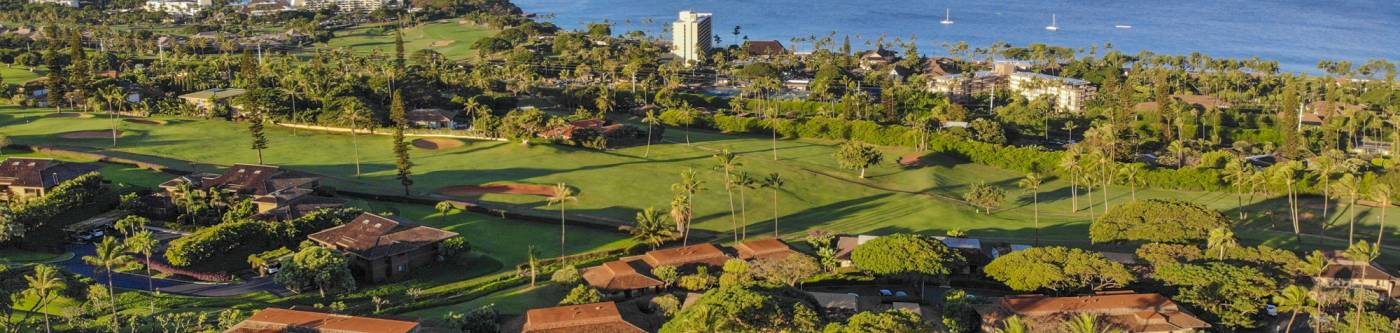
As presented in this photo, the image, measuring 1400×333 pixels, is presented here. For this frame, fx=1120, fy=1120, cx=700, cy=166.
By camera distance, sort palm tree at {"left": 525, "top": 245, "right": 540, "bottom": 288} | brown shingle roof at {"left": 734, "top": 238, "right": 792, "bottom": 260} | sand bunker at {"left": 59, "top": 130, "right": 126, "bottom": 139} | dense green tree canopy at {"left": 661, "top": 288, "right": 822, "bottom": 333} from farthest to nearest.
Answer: sand bunker at {"left": 59, "top": 130, "right": 126, "bottom": 139} → brown shingle roof at {"left": 734, "top": 238, "right": 792, "bottom": 260} → palm tree at {"left": 525, "top": 245, "right": 540, "bottom": 288} → dense green tree canopy at {"left": 661, "top": 288, "right": 822, "bottom": 333}

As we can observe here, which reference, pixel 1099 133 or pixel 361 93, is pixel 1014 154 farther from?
pixel 361 93

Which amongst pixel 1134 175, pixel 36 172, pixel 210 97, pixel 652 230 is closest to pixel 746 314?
pixel 652 230

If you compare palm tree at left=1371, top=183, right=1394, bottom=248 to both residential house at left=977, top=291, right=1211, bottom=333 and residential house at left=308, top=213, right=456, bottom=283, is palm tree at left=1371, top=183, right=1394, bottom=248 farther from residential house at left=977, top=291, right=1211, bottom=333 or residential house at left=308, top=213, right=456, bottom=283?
residential house at left=308, top=213, right=456, bottom=283

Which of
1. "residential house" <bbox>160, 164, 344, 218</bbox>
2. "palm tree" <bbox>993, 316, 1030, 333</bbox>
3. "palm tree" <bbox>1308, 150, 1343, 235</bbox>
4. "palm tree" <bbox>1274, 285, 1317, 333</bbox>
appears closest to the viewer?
"palm tree" <bbox>993, 316, 1030, 333</bbox>

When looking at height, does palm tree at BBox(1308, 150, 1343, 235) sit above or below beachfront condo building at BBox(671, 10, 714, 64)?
below

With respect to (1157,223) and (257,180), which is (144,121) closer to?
(257,180)

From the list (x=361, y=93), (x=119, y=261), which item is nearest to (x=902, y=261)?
(x=119, y=261)

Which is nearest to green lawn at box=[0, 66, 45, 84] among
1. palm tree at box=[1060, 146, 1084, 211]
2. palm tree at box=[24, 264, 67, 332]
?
palm tree at box=[24, 264, 67, 332]
